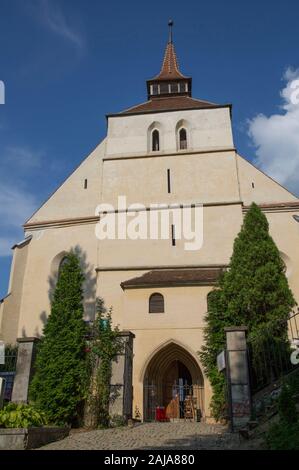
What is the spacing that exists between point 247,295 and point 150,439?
→ 6.66 metres

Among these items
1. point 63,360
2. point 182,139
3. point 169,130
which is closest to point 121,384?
point 63,360

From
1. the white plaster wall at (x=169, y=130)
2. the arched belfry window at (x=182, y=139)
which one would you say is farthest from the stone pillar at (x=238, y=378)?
the arched belfry window at (x=182, y=139)

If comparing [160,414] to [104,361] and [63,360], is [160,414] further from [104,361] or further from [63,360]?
[63,360]

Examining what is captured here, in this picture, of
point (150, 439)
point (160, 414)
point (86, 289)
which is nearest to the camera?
point (150, 439)

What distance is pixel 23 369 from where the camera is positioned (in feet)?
37.3

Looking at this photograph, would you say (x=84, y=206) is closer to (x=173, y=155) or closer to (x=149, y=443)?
(x=173, y=155)

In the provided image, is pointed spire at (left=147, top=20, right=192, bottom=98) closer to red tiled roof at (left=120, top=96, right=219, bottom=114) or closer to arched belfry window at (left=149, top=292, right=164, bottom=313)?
red tiled roof at (left=120, top=96, right=219, bottom=114)

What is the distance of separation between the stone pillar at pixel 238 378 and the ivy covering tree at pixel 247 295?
3517 millimetres

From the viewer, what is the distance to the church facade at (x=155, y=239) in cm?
1623

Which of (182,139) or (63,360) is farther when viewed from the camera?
(182,139)

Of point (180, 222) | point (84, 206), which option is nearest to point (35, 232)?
point (84, 206)

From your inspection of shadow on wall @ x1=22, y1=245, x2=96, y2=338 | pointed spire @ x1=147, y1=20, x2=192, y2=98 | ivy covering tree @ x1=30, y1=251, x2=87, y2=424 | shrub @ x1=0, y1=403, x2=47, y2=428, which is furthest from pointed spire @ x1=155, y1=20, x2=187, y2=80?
shrub @ x1=0, y1=403, x2=47, y2=428

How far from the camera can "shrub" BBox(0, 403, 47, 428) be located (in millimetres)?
7809

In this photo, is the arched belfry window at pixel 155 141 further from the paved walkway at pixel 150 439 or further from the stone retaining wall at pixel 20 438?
the stone retaining wall at pixel 20 438
